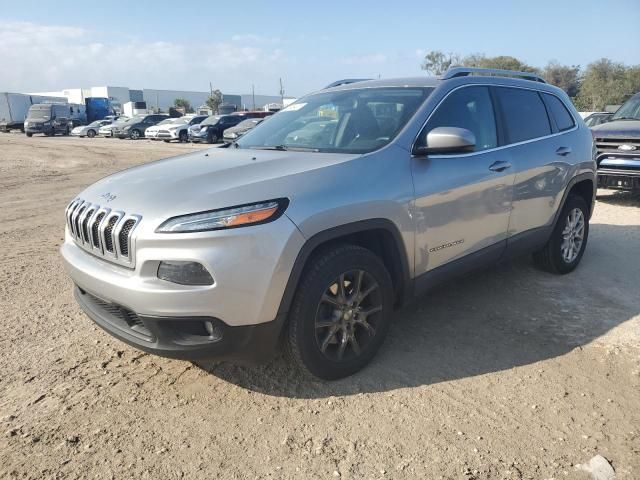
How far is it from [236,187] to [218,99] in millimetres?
79803

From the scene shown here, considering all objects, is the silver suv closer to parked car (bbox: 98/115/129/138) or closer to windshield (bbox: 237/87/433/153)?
windshield (bbox: 237/87/433/153)

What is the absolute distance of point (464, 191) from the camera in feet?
11.9

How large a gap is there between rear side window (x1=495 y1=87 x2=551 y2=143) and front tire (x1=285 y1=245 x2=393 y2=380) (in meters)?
1.88

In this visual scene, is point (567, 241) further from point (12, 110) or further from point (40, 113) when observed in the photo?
point (12, 110)

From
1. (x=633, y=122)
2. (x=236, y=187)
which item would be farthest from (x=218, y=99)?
(x=236, y=187)

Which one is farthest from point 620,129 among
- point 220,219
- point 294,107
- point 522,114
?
point 220,219

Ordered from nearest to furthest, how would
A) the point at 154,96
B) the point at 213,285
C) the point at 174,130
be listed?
the point at 213,285, the point at 174,130, the point at 154,96

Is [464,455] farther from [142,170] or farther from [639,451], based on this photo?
[142,170]

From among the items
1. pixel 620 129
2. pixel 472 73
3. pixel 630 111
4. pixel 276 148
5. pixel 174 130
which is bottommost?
pixel 174 130

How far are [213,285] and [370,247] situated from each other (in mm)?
1159

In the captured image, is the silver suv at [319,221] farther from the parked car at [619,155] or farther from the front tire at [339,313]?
the parked car at [619,155]

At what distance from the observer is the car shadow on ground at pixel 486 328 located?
323cm

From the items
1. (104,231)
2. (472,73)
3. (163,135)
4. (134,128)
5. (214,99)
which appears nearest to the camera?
(104,231)

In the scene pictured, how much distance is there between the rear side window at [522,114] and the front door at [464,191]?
0.67ft
